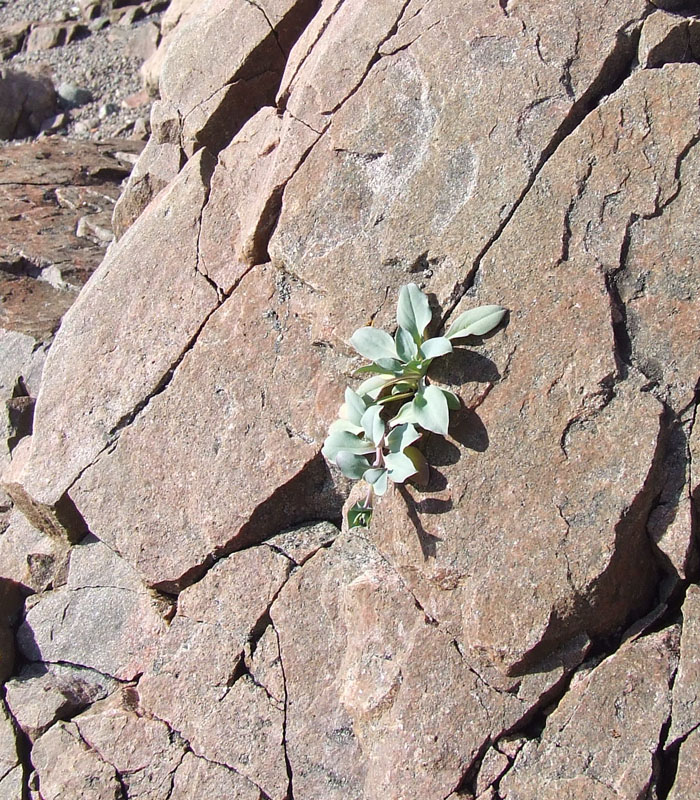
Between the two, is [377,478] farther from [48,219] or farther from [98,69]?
[98,69]

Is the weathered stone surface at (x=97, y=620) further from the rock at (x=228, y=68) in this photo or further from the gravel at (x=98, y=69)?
the gravel at (x=98, y=69)

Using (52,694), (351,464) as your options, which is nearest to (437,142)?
(351,464)

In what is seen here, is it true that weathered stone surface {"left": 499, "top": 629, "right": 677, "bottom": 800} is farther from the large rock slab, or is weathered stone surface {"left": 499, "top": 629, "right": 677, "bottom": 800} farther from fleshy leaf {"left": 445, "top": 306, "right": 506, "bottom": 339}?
fleshy leaf {"left": 445, "top": 306, "right": 506, "bottom": 339}

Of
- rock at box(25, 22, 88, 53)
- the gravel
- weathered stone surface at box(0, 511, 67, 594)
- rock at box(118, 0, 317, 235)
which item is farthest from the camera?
rock at box(25, 22, 88, 53)

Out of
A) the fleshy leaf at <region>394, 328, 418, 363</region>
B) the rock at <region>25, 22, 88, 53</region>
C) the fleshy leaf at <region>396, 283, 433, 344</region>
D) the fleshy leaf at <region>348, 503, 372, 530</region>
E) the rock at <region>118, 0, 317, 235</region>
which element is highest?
the rock at <region>118, 0, 317, 235</region>

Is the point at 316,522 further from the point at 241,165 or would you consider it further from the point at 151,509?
the point at 241,165

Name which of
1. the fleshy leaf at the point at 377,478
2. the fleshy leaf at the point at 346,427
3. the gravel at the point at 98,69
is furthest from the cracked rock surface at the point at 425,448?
the gravel at the point at 98,69

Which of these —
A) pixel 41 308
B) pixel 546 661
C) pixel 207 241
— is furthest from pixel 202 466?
pixel 41 308

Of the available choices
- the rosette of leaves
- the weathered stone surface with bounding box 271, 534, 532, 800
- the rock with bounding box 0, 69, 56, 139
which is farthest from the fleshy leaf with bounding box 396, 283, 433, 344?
the rock with bounding box 0, 69, 56, 139
